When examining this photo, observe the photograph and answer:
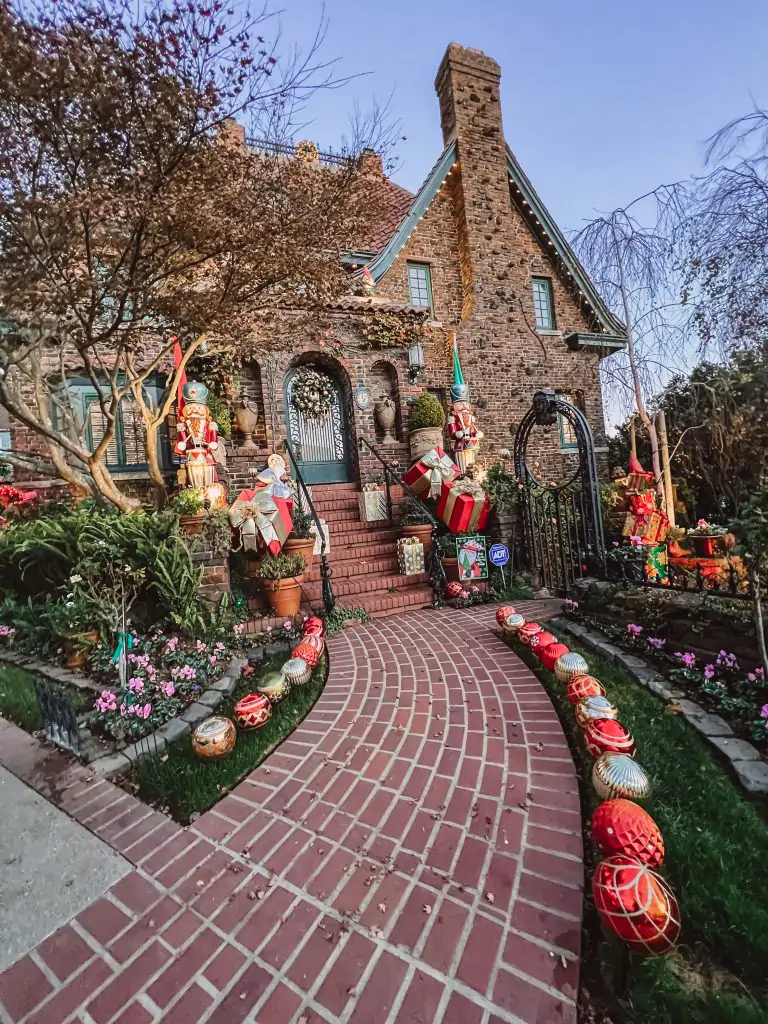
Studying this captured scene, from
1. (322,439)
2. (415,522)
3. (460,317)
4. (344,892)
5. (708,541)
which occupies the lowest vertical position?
(344,892)

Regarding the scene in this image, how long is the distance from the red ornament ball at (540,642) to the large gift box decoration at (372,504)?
427 centimetres

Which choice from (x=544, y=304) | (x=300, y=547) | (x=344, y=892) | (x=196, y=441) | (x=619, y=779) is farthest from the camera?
(x=544, y=304)

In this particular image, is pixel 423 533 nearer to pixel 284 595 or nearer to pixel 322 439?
pixel 284 595

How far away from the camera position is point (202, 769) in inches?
103

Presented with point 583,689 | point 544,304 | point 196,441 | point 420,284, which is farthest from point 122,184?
point 544,304

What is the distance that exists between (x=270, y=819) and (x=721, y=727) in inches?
108

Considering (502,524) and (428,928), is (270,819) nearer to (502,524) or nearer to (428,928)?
(428,928)

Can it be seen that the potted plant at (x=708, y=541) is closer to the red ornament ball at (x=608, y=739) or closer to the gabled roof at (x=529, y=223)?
the red ornament ball at (x=608, y=739)

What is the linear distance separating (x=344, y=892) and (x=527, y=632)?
2.66 metres

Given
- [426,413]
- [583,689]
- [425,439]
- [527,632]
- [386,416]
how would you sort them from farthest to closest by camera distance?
[386,416]
[426,413]
[425,439]
[527,632]
[583,689]

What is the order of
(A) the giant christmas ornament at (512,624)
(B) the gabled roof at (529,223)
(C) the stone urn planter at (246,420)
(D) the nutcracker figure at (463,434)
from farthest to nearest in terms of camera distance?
(B) the gabled roof at (529,223) < (D) the nutcracker figure at (463,434) < (C) the stone urn planter at (246,420) < (A) the giant christmas ornament at (512,624)

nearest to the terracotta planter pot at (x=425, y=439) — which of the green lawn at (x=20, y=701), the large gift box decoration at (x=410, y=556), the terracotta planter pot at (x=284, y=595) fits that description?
the large gift box decoration at (x=410, y=556)

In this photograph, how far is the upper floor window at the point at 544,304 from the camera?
38.1 feet

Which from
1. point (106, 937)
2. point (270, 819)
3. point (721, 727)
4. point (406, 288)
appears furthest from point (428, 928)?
point (406, 288)
